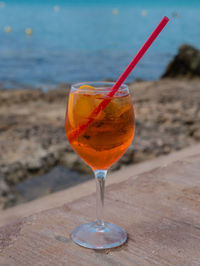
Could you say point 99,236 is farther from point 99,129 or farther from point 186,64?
point 186,64

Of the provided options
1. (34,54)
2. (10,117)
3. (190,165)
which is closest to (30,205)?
(190,165)

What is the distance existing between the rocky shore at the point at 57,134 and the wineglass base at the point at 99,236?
2176 mm

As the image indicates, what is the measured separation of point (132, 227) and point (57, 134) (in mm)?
4064

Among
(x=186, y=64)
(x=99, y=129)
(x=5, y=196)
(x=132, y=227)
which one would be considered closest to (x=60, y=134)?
(x=5, y=196)

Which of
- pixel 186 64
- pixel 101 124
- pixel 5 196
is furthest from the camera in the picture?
pixel 186 64

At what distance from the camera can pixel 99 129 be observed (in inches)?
50.0

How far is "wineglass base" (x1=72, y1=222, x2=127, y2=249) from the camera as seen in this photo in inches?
51.7

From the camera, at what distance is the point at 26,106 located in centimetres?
877

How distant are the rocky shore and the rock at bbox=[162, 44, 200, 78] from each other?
3034mm

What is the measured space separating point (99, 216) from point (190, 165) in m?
0.71

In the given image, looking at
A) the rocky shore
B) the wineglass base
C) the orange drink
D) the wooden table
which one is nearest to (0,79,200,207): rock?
the rocky shore

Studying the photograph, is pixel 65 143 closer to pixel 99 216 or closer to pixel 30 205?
pixel 30 205

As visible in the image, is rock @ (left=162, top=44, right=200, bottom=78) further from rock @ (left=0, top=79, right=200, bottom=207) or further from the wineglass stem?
the wineglass stem

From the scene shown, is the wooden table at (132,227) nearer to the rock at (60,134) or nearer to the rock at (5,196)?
the rock at (5,196)
